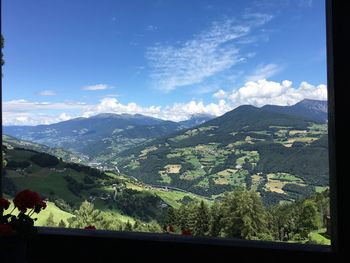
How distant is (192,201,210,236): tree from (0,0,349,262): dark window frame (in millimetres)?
915

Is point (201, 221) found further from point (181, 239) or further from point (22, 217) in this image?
point (22, 217)

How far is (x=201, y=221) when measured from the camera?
305 centimetres

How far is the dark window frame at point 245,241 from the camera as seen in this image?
1648 mm

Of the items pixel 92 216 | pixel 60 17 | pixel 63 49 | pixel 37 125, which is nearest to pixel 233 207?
pixel 92 216

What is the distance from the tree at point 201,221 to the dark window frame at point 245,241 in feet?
3.00

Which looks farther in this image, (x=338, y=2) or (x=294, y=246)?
(x=294, y=246)

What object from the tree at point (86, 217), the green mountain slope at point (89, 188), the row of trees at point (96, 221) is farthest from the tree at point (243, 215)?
the tree at point (86, 217)

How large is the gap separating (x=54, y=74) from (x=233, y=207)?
29.3ft

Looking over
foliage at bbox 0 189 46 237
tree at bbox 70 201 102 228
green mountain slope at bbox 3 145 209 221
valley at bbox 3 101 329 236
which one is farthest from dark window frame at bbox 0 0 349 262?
green mountain slope at bbox 3 145 209 221

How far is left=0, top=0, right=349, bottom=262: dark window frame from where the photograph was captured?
64.9 inches

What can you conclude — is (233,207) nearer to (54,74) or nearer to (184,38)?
(184,38)

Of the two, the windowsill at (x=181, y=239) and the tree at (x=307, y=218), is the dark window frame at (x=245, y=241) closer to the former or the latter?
the windowsill at (x=181, y=239)

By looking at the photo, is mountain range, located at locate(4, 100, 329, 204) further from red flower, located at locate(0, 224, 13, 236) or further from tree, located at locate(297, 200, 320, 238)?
red flower, located at locate(0, 224, 13, 236)

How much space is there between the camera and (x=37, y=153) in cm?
448
